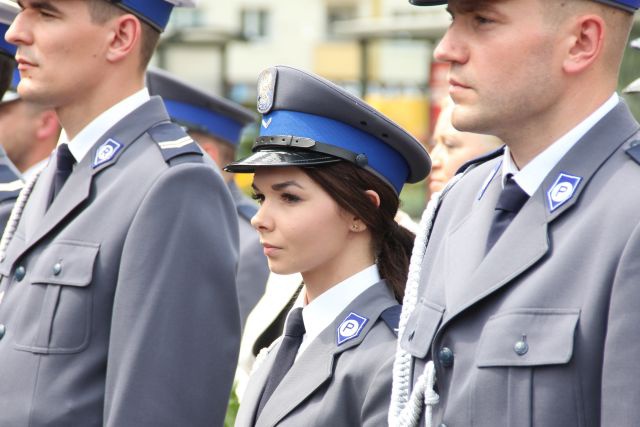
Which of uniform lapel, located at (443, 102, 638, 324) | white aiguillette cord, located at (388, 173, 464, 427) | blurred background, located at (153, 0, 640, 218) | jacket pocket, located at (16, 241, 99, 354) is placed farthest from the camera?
blurred background, located at (153, 0, 640, 218)

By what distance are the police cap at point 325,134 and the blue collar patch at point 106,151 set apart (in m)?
0.38

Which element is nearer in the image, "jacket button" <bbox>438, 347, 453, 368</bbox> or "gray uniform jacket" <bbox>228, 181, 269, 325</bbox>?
"jacket button" <bbox>438, 347, 453, 368</bbox>

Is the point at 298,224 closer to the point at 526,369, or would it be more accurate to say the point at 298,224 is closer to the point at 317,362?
the point at 317,362

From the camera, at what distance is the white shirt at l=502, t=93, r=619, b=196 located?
8.75 ft

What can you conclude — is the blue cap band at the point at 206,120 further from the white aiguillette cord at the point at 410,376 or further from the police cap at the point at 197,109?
the white aiguillette cord at the point at 410,376

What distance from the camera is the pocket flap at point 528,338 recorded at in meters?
2.44

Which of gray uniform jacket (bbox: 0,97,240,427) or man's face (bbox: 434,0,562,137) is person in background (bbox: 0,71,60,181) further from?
man's face (bbox: 434,0,562,137)

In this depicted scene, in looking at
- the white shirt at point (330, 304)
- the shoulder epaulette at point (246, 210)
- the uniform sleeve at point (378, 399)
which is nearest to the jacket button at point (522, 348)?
the uniform sleeve at point (378, 399)

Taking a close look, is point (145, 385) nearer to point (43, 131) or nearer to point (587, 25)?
point (587, 25)

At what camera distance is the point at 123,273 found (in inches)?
137

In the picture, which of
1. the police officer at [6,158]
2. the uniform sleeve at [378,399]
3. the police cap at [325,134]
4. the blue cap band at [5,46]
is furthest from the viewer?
the blue cap band at [5,46]

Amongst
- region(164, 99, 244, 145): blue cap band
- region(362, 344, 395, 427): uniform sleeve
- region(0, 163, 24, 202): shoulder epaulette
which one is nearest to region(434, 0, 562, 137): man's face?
region(362, 344, 395, 427): uniform sleeve

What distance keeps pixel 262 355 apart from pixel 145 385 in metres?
0.46

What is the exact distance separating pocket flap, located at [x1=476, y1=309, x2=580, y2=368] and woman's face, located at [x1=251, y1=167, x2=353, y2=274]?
3.40 feet
